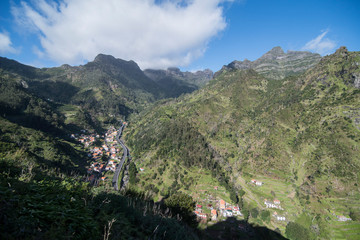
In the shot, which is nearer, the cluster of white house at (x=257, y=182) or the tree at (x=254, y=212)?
the tree at (x=254, y=212)

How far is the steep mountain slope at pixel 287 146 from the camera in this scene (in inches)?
2345

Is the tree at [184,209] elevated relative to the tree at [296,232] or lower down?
elevated

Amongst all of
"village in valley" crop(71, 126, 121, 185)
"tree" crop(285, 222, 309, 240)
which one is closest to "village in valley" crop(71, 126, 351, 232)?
"village in valley" crop(71, 126, 121, 185)

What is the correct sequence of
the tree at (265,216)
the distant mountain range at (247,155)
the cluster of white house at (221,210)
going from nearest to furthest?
the distant mountain range at (247,155) < the cluster of white house at (221,210) < the tree at (265,216)

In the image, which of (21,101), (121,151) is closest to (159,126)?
(121,151)

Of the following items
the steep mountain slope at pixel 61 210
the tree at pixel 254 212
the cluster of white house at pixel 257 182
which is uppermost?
the steep mountain slope at pixel 61 210

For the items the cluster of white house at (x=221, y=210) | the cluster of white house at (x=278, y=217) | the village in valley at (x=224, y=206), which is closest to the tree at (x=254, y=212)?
the village in valley at (x=224, y=206)

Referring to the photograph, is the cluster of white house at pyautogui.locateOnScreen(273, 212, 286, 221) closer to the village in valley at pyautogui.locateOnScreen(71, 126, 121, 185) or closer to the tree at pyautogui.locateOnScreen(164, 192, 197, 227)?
the tree at pyautogui.locateOnScreen(164, 192, 197, 227)

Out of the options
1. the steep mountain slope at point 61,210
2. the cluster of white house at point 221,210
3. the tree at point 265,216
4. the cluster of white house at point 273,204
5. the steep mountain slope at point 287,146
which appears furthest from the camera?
the steep mountain slope at point 287,146

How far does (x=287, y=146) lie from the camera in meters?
86.4

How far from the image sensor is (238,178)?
263ft

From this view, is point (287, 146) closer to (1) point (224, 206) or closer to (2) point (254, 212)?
(2) point (254, 212)

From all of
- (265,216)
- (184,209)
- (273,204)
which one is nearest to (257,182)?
(273,204)

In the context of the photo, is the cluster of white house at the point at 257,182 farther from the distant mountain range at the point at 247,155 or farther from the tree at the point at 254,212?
the tree at the point at 254,212
